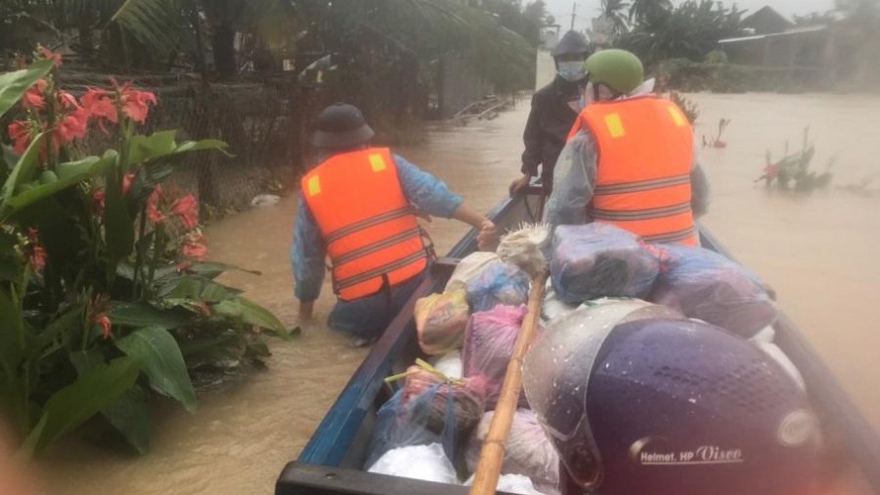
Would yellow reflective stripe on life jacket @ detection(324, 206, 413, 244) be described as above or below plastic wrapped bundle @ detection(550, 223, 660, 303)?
below

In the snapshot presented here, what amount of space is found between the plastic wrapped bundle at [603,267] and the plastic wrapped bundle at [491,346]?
22 centimetres

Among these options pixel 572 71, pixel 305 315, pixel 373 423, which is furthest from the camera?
pixel 572 71

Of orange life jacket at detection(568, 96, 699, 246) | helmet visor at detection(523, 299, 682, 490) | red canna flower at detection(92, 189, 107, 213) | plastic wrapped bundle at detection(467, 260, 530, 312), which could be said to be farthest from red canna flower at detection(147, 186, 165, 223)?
helmet visor at detection(523, 299, 682, 490)

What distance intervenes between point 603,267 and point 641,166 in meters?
0.92

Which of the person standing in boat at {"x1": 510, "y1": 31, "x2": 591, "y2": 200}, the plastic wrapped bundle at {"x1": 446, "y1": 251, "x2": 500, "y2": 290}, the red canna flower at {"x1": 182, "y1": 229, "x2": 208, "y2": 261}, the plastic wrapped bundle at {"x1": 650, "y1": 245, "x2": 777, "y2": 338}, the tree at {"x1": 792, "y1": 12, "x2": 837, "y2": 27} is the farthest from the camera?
the tree at {"x1": 792, "y1": 12, "x2": 837, "y2": 27}

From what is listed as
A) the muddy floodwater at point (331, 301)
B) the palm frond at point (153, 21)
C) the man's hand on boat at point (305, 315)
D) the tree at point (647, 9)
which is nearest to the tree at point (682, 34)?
the tree at point (647, 9)

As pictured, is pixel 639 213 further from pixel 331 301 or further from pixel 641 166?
pixel 331 301

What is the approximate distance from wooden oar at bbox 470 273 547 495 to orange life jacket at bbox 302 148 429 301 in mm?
1763

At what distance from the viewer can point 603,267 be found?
223 centimetres

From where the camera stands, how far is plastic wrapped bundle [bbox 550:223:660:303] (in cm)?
220

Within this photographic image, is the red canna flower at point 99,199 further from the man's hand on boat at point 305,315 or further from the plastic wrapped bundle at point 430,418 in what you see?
the plastic wrapped bundle at point 430,418

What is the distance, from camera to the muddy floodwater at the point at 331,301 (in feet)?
10.5

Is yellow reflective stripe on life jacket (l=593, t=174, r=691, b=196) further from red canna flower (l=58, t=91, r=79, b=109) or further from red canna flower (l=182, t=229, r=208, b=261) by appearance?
red canna flower (l=58, t=91, r=79, b=109)

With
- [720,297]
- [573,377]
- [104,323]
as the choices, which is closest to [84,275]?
[104,323]
